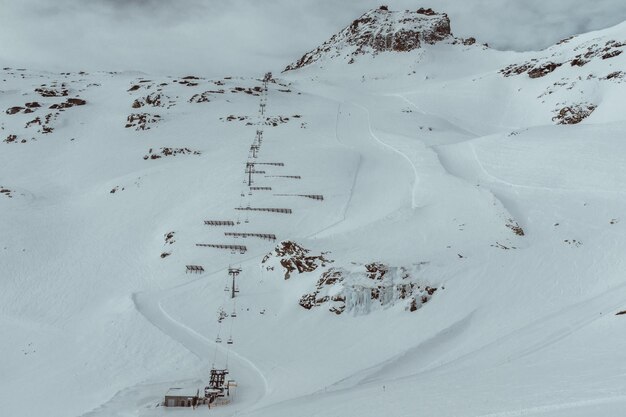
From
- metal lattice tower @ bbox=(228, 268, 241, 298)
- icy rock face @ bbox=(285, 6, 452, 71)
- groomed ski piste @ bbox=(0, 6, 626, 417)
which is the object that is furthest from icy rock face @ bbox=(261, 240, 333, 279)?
icy rock face @ bbox=(285, 6, 452, 71)

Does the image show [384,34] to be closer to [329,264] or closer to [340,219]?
[340,219]

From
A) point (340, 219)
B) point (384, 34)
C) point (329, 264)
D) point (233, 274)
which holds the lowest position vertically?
point (233, 274)

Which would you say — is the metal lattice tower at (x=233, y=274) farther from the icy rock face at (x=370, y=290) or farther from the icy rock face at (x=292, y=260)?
the icy rock face at (x=370, y=290)

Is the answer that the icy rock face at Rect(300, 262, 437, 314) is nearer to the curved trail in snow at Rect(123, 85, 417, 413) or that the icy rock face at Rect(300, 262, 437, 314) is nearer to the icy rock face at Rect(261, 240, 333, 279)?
the icy rock face at Rect(261, 240, 333, 279)

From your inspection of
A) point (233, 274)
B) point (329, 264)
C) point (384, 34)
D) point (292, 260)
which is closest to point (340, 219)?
point (292, 260)

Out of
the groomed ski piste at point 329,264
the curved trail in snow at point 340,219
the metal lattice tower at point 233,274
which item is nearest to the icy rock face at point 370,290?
the groomed ski piste at point 329,264

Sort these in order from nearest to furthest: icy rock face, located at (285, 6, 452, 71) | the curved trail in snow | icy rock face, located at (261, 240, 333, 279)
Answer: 1. the curved trail in snow
2. icy rock face, located at (261, 240, 333, 279)
3. icy rock face, located at (285, 6, 452, 71)
